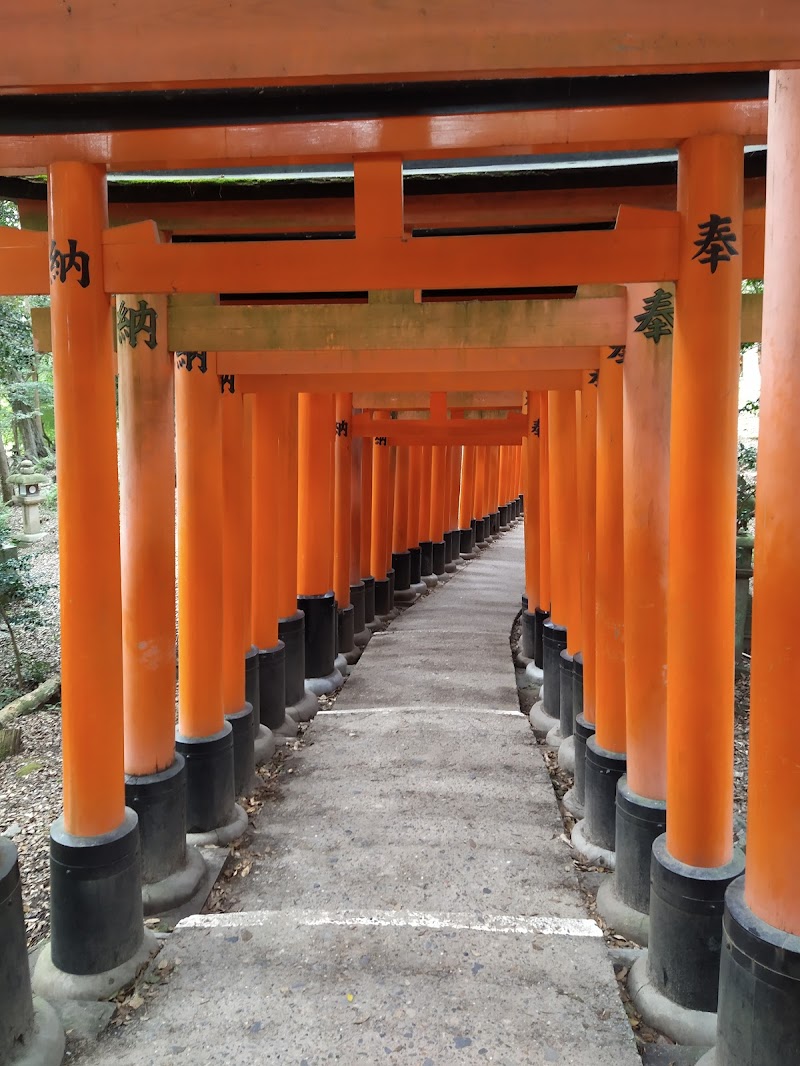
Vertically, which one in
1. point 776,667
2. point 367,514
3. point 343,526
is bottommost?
point 367,514

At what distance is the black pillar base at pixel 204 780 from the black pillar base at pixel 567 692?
9.08 ft

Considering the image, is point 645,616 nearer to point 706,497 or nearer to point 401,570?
point 706,497

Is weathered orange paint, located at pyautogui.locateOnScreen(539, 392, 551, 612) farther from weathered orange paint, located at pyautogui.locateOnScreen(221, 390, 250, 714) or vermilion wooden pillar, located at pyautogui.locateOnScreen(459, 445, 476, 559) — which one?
vermilion wooden pillar, located at pyautogui.locateOnScreen(459, 445, 476, 559)

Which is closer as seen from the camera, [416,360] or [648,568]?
[648,568]

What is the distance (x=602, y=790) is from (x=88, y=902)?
286cm

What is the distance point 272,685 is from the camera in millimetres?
7086

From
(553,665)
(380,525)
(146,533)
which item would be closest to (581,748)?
(553,665)

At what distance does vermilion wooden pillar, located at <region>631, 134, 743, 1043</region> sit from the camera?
3.12 meters

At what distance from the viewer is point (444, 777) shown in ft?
19.7

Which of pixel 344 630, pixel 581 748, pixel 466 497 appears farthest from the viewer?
pixel 466 497

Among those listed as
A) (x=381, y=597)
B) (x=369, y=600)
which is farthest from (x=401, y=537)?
(x=369, y=600)

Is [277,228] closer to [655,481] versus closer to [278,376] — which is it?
[278,376]

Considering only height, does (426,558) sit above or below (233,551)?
below

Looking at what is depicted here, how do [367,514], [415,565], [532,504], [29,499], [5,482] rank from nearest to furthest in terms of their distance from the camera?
[532,504] < [367,514] < [415,565] < [5,482] < [29,499]
